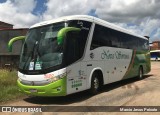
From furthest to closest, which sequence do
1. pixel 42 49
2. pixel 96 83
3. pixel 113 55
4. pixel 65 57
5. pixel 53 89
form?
pixel 113 55
pixel 96 83
pixel 42 49
pixel 65 57
pixel 53 89

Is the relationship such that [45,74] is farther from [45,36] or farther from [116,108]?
[116,108]

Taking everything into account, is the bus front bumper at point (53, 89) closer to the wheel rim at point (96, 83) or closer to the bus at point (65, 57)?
the bus at point (65, 57)

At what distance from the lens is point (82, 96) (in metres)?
12.3

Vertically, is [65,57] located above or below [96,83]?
above

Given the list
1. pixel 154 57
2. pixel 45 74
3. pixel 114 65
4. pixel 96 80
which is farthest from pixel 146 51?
pixel 154 57

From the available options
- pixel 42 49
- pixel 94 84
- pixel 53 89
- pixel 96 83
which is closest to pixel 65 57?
pixel 42 49

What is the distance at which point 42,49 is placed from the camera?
1080 centimetres

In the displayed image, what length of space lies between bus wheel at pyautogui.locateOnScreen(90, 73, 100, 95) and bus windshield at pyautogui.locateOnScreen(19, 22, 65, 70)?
8.51 feet

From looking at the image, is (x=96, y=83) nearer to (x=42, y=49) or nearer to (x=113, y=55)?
(x=113, y=55)

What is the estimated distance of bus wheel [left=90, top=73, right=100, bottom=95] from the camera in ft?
40.6

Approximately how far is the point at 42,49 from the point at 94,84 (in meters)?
3.04

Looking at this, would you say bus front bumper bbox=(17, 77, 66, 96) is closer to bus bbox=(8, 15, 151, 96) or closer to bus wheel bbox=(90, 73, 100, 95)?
bus bbox=(8, 15, 151, 96)

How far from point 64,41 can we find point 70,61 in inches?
30.2

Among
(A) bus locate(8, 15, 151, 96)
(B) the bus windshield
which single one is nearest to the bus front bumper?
(A) bus locate(8, 15, 151, 96)
